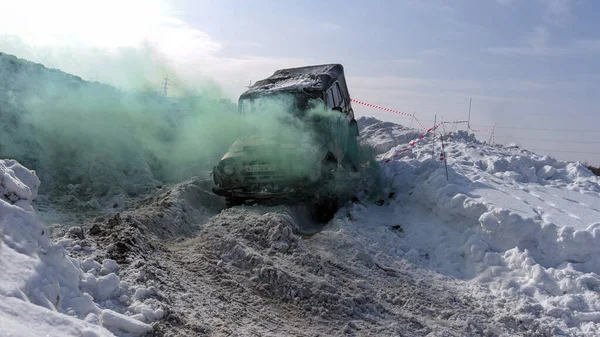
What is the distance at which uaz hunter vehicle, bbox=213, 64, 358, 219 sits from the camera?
8531 mm

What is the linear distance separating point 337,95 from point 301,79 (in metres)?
1.02

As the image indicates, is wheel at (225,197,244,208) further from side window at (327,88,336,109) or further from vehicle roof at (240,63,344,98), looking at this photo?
side window at (327,88,336,109)

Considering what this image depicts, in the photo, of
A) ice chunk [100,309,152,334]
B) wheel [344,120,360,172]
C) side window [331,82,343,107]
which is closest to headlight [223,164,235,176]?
Answer: side window [331,82,343,107]

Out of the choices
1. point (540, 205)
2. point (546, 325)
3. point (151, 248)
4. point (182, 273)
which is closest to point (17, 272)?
point (182, 273)

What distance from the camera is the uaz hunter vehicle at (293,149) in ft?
28.0

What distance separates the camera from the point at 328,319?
4863mm

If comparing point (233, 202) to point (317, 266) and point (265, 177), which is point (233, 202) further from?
point (317, 266)

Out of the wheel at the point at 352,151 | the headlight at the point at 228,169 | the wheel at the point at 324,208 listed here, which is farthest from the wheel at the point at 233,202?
the wheel at the point at 352,151

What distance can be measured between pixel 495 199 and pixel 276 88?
5.11 metres

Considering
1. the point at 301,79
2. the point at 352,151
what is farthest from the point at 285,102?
the point at 352,151

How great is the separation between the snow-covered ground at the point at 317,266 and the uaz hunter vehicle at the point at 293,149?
1.63 feet

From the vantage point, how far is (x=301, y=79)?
10.7 metres

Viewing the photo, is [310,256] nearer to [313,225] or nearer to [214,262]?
[214,262]

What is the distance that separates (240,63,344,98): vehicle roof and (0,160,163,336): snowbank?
21.1 ft
